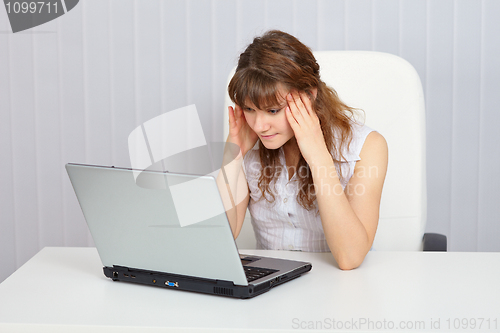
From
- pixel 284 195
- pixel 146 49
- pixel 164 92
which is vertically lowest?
pixel 284 195

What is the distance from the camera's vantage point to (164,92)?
224 centimetres

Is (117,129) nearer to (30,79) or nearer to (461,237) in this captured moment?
(30,79)

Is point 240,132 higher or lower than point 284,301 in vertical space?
higher

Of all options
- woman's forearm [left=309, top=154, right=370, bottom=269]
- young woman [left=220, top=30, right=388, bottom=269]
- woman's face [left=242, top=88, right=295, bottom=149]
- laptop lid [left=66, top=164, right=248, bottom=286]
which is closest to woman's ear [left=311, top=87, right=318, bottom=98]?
young woman [left=220, top=30, right=388, bottom=269]

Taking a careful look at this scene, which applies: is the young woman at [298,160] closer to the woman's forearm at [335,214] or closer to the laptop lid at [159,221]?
the woman's forearm at [335,214]

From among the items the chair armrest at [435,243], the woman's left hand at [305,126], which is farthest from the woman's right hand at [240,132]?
the chair armrest at [435,243]

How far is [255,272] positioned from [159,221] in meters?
0.23

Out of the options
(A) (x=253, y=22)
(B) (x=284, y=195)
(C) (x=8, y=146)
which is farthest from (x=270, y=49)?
(C) (x=8, y=146)

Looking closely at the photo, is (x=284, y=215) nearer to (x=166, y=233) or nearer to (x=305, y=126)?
(x=305, y=126)

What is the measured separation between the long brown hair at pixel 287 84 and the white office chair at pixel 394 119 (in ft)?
0.56

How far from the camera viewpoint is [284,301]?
35.8 inches

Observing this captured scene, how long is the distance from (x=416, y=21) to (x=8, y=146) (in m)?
1.84

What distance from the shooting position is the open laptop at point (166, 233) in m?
0.88

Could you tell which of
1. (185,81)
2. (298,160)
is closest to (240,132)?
(298,160)
